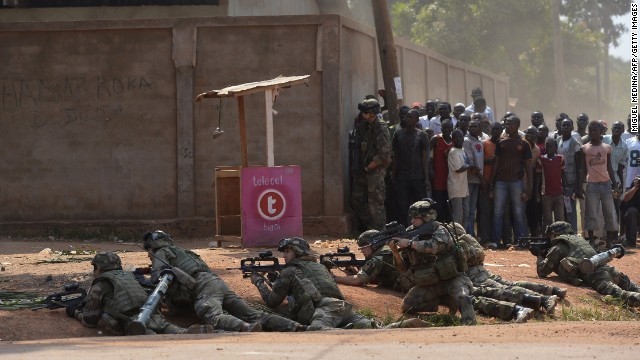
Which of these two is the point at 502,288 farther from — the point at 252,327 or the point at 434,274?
the point at 252,327

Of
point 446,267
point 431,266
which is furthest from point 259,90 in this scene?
point 446,267

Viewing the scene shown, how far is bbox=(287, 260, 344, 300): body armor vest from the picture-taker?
36.8 feet

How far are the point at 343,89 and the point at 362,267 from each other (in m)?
5.53

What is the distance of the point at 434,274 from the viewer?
1182 cm

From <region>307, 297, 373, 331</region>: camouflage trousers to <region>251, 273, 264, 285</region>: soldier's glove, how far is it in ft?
2.48

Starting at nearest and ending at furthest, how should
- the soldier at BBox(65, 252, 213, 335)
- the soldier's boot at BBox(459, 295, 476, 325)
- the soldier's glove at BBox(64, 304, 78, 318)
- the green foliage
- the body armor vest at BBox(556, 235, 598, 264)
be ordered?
A: the soldier at BBox(65, 252, 213, 335) < the soldier's glove at BBox(64, 304, 78, 318) < the soldier's boot at BBox(459, 295, 476, 325) < the body armor vest at BBox(556, 235, 598, 264) < the green foliage

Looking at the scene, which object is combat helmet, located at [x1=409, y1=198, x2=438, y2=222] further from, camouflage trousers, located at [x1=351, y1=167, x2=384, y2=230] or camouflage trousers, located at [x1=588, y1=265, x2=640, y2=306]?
camouflage trousers, located at [x1=351, y1=167, x2=384, y2=230]

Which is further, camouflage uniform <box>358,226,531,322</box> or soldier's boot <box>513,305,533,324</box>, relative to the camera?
camouflage uniform <box>358,226,531,322</box>

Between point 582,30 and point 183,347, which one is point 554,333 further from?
point 582,30

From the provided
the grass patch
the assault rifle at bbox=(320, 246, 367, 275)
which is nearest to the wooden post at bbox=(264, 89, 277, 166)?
the assault rifle at bbox=(320, 246, 367, 275)

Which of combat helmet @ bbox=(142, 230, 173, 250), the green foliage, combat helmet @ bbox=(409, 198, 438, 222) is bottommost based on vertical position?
combat helmet @ bbox=(142, 230, 173, 250)

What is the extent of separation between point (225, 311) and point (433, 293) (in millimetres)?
2168

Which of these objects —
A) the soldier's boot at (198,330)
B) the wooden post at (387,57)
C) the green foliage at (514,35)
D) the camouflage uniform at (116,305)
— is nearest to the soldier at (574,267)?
the soldier's boot at (198,330)

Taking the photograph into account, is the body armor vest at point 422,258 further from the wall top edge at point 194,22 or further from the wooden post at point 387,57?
the wooden post at point 387,57
